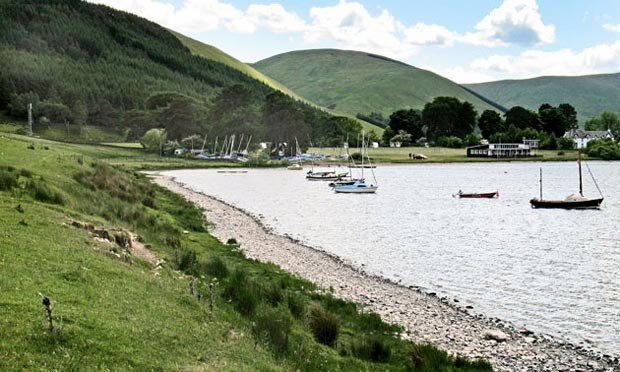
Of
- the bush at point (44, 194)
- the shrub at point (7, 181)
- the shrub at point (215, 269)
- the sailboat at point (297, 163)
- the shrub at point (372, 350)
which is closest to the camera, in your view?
the shrub at point (372, 350)

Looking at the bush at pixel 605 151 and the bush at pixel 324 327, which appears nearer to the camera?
the bush at pixel 324 327

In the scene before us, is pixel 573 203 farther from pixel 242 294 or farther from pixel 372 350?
pixel 242 294

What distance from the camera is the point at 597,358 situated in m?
19.7

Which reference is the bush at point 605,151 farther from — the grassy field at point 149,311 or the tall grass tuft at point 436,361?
the tall grass tuft at point 436,361

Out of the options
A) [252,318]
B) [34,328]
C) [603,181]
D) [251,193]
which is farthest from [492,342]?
[603,181]

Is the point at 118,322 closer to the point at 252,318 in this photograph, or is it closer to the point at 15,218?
the point at 252,318

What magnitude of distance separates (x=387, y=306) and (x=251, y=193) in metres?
66.9

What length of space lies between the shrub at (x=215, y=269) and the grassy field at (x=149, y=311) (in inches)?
3.3

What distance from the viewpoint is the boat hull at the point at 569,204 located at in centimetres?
7231

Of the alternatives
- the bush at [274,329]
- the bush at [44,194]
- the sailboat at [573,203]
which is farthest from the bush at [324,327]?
the sailboat at [573,203]

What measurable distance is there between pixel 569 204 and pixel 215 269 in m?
62.1

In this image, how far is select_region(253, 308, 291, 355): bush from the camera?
587 inches

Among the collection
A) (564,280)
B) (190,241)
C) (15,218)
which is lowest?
(564,280)

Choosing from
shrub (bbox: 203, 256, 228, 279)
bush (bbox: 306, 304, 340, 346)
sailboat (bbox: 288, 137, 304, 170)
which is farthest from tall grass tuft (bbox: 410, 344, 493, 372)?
sailboat (bbox: 288, 137, 304, 170)
